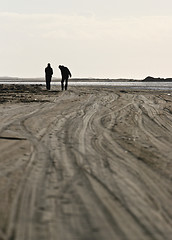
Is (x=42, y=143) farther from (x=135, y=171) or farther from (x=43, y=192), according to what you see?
(x=43, y=192)

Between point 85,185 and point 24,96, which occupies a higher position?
point 85,185

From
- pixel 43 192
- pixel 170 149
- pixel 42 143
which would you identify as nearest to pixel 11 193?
pixel 43 192

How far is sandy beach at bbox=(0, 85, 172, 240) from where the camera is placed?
3.04m

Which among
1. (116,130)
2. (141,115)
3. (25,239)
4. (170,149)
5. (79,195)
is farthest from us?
(141,115)

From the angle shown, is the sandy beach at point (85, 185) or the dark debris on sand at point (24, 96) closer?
the sandy beach at point (85, 185)

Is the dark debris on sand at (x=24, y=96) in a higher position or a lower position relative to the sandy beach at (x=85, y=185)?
lower

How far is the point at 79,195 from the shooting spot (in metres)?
3.81

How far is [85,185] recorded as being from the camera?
4.13 meters

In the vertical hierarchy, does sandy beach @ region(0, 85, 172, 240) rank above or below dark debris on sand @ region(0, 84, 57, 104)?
above

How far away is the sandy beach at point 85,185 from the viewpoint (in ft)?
9.96

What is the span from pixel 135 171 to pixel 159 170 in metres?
0.35

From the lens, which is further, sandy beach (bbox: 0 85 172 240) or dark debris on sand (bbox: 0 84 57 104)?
dark debris on sand (bbox: 0 84 57 104)

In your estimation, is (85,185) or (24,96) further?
(24,96)

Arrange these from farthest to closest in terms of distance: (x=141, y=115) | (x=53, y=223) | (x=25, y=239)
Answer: (x=141, y=115) < (x=53, y=223) < (x=25, y=239)
